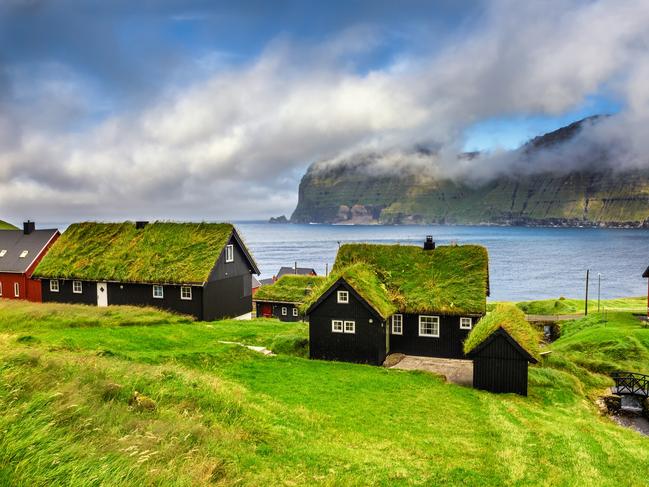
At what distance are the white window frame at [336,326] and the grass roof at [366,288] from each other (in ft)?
6.29

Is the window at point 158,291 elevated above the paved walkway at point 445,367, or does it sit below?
above

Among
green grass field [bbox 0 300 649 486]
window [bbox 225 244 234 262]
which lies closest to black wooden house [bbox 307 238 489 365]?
green grass field [bbox 0 300 649 486]

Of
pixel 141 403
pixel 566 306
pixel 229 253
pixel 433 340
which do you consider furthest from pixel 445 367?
pixel 566 306

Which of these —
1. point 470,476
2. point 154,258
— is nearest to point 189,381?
point 470,476

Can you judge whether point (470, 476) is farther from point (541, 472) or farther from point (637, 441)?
point (637, 441)

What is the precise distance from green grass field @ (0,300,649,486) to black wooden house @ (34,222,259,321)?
911 cm

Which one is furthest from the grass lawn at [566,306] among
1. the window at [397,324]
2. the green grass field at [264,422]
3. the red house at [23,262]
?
the red house at [23,262]

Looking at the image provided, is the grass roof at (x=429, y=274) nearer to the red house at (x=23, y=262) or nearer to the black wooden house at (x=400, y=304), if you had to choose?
the black wooden house at (x=400, y=304)

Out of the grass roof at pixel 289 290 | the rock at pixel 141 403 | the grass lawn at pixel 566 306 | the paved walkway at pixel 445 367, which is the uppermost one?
the rock at pixel 141 403

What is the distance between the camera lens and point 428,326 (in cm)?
3281

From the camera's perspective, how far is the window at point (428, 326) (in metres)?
32.6

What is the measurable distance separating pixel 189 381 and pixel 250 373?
634 centimetres

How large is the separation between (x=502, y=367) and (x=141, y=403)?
63.6ft

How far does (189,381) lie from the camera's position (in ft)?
57.3
